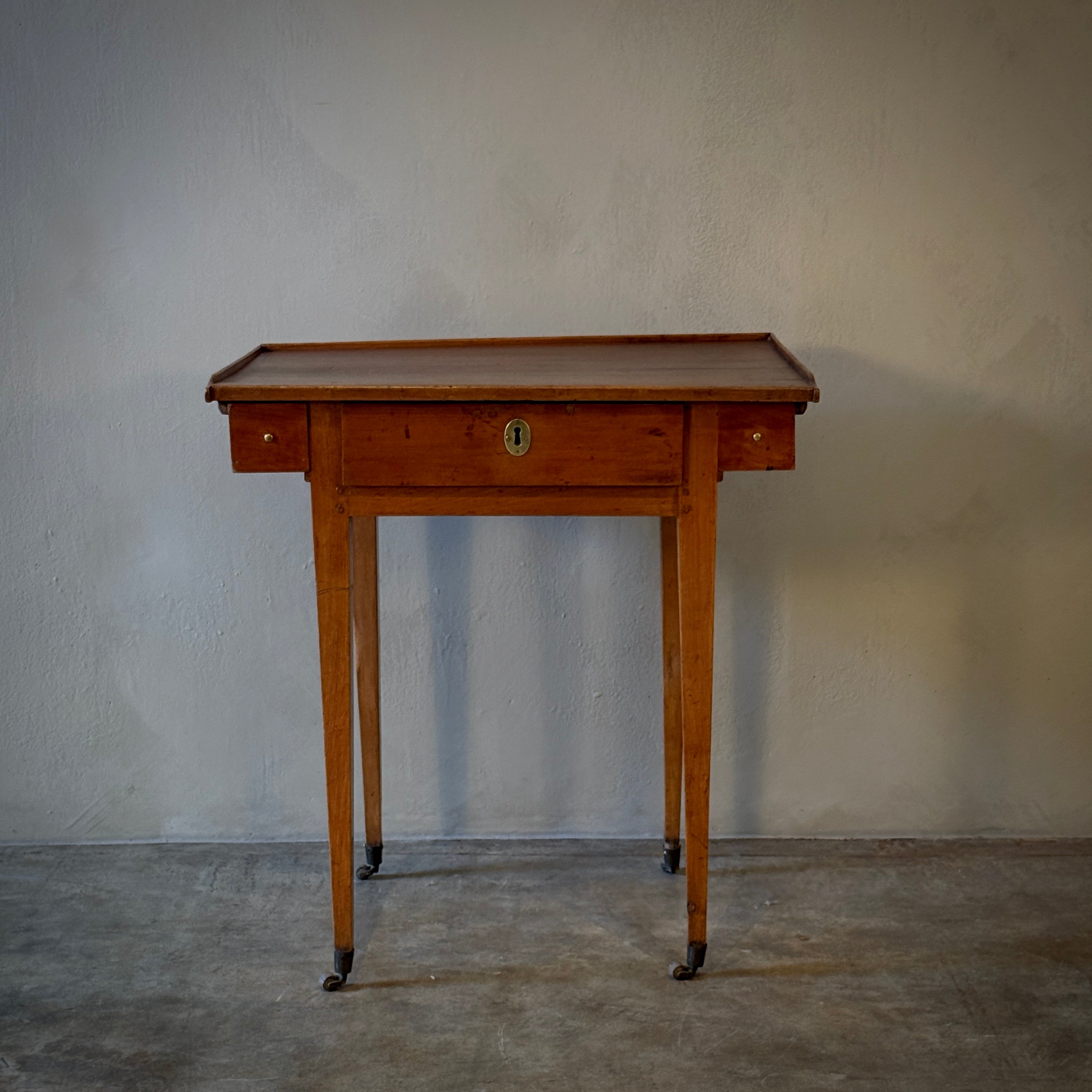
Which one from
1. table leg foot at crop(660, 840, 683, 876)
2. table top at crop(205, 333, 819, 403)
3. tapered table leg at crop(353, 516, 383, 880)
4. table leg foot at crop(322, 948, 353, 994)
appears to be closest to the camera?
table top at crop(205, 333, 819, 403)

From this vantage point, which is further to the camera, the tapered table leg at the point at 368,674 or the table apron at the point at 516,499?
the tapered table leg at the point at 368,674

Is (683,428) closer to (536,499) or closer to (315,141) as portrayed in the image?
(536,499)

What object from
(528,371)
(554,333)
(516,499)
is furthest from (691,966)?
(554,333)

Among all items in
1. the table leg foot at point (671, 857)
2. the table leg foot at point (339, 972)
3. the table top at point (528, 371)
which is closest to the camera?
the table top at point (528, 371)

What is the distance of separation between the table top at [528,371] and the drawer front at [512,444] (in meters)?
0.03

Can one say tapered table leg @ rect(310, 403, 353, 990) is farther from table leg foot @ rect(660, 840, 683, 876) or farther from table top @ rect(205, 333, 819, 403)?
table leg foot @ rect(660, 840, 683, 876)

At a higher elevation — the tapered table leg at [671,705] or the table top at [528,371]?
the table top at [528,371]

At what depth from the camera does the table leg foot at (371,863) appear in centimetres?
243

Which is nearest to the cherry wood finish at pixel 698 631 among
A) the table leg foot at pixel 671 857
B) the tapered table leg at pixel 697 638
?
the tapered table leg at pixel 697 638

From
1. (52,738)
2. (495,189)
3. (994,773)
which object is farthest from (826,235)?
(52,738)

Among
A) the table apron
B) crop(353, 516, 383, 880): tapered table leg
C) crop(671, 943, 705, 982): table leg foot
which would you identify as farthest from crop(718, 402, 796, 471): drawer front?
crop(671, 943, 705, 982): table leg foot

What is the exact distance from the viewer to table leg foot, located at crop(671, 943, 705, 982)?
2.04m

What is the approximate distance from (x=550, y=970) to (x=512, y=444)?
955 millimetres

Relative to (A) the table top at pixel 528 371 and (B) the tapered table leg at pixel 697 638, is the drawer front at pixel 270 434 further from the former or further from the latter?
(B) the tapered table leg at pixel 697 638
